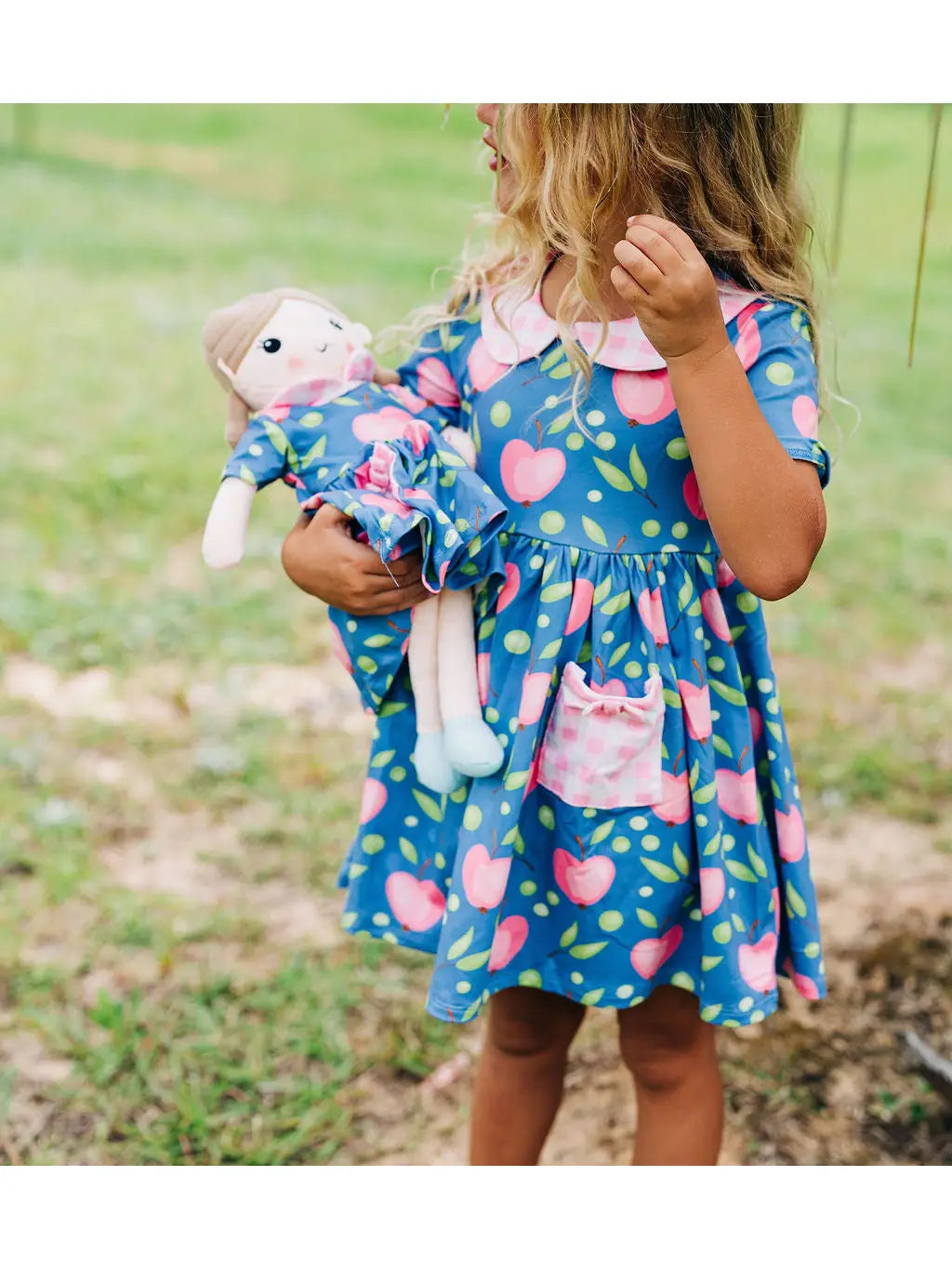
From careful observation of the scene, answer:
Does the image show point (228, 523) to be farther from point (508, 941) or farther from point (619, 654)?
point (508, 941)

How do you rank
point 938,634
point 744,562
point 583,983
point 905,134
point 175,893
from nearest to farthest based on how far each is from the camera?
1. point 744,562
2. point 583,983
3. point 175,893
4. point 938,634
5. point 905,134

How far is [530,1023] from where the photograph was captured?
154 centimetres

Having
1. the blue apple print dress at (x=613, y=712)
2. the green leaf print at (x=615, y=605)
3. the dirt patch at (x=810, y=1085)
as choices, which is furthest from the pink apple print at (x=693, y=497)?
the dirt patch at (x=810, y=1085)

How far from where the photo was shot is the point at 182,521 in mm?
3721

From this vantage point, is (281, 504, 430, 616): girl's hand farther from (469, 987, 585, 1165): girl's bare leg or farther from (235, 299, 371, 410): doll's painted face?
(469, 987, 585, 1165): girl's bare leg

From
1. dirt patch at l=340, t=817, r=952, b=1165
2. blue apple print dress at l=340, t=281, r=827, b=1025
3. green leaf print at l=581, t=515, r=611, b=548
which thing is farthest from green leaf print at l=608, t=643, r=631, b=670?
dirt patch at l=340, t=817, r=952, b=1165

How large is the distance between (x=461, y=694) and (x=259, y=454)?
1.07 feet

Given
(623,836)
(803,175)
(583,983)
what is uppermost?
(803,175)

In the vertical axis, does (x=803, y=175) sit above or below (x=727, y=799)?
above

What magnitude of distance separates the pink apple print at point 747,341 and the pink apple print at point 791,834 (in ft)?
1.67

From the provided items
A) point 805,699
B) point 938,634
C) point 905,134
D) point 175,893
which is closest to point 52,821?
point 175,893

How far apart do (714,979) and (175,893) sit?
1298 mm

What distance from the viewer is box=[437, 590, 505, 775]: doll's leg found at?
127 cm

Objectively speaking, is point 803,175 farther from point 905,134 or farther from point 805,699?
point 905,134
